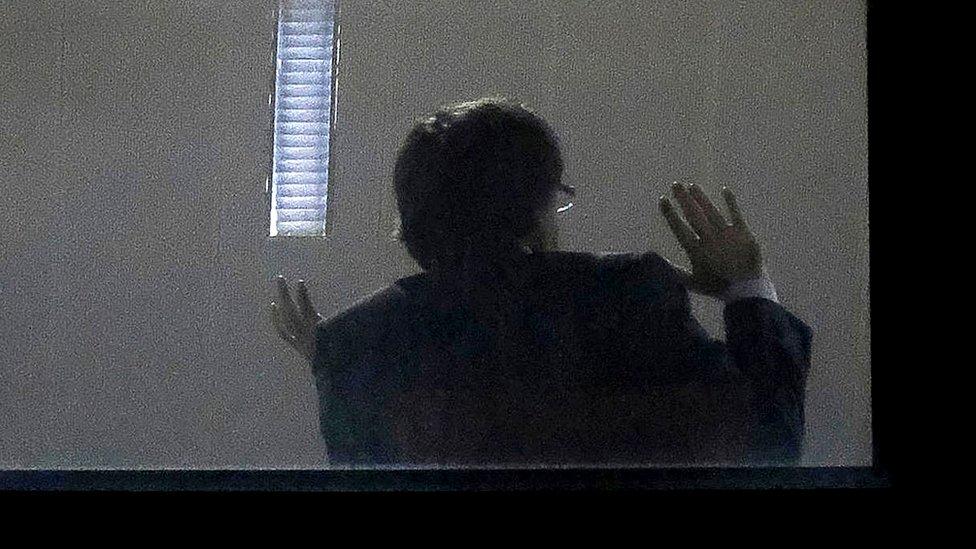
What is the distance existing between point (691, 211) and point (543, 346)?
0.49ft

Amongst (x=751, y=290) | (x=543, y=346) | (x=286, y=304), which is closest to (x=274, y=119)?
(x=286, y=304)

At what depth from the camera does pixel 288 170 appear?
0.81 m

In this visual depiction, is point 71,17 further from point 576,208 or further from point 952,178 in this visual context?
point 952,178

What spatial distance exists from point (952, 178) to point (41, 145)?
0.66 m

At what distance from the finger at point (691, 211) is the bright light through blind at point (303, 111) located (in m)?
0.27

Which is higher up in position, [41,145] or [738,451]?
[41,145]

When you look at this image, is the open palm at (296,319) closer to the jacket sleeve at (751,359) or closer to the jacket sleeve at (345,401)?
the jacket sleeve at (345,401)

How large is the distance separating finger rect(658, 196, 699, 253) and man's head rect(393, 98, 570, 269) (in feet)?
0.26

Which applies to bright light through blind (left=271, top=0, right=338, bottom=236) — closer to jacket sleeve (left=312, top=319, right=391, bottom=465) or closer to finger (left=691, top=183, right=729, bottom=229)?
jacket sleeve (left=312, top=319, right=391, bottom=465)

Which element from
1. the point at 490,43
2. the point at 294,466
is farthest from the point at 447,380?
the point at 490,43

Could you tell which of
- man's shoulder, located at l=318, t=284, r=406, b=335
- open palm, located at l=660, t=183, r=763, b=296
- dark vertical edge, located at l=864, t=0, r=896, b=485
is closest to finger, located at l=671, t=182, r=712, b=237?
open palm, located at l=660, t=183, r=763, b=296

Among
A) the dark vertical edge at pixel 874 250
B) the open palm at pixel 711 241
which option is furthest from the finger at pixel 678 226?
the dark vertical edge at pixel 874 250

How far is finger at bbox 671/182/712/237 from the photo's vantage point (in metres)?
0.79

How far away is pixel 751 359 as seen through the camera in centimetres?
78
